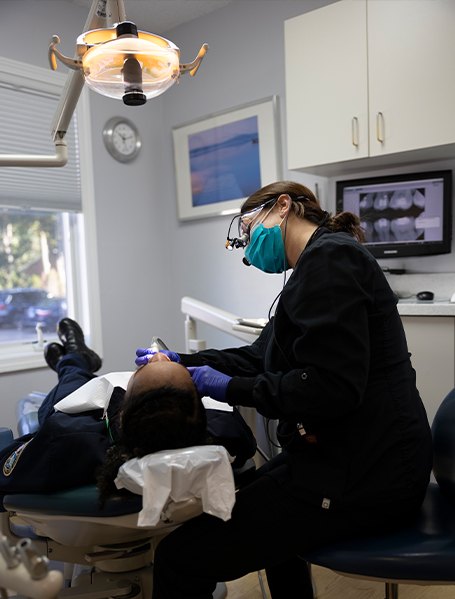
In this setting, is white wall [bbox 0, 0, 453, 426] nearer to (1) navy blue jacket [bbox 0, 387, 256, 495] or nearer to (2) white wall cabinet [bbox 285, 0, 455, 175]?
(2) white wall cabinet [bbox 285, 0, 455, 175]

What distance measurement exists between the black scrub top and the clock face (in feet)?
9.05

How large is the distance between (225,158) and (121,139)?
2.30 feet

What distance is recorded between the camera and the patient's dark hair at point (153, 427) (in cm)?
116

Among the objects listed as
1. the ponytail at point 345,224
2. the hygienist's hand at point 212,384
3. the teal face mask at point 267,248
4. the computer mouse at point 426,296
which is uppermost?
the ponytail at point 345,224

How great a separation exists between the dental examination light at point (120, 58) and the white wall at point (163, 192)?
2.00 meters

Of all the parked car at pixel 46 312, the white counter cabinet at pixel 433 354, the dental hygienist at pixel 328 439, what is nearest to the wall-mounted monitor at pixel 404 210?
the white counter cabinet at pixel 433 354

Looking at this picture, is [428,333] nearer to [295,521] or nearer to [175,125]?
[295,521]

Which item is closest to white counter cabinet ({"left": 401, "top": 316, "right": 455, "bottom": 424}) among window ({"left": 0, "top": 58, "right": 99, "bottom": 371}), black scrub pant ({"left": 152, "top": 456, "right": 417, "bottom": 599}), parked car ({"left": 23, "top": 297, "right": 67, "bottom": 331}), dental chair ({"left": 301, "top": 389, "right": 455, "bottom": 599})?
dental chair ({"left": 301, "top": 389, "right": 455, "bottom": 599})

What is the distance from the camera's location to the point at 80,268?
3695 mm

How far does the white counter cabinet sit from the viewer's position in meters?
2.46

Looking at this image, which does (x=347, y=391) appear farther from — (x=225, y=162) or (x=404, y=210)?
(x=225, y=162)

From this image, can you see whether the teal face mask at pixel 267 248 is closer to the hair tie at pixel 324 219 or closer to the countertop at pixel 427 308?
the hair tie at pixel 324 219

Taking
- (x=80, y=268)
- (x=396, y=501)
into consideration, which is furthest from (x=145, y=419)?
(x=80, y=268)

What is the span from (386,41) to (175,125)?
172 centimetres
